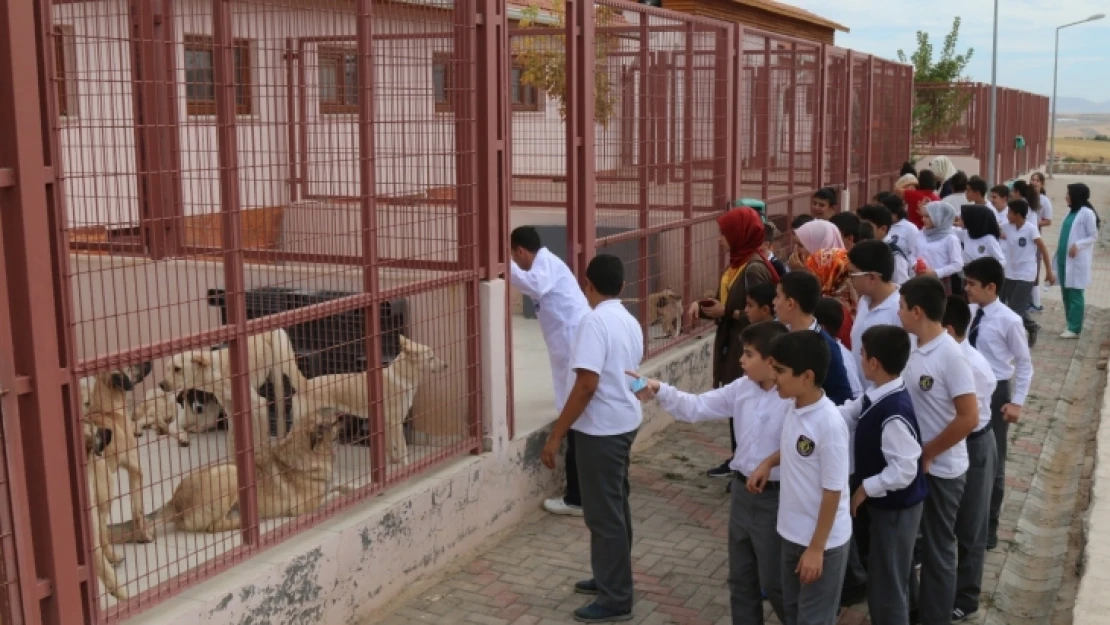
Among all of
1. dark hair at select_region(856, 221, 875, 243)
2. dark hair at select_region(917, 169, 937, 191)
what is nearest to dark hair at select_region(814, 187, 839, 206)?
dark hair at select_region(856, 221, 875, 243)

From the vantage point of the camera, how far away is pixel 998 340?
591 cm

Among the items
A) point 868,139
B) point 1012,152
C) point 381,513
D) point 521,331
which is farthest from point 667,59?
point 1012,152

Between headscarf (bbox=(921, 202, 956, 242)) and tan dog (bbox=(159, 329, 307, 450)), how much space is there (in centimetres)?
569

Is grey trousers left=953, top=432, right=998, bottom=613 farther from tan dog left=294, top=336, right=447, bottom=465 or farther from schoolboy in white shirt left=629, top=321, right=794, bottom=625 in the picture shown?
tan dog left=294, top=336, right=447, bottom=465

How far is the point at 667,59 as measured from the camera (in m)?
8.83

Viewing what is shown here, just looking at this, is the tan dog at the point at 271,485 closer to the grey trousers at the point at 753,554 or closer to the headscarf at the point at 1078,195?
the grey trousers at the point at 753,554

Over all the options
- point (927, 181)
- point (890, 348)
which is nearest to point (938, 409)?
point (890, 348)

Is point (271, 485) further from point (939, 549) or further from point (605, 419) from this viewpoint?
point (939, 549)

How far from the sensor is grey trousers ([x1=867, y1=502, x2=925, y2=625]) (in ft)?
15.0

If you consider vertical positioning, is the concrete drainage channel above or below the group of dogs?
below

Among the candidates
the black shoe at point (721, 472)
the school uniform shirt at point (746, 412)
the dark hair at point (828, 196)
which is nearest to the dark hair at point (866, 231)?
the dark hair at point (828, 196)

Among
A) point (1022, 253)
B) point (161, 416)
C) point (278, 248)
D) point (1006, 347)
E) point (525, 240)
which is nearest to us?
point (161, 416)

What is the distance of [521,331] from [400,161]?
4.93m

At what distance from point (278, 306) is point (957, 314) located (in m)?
3.15
